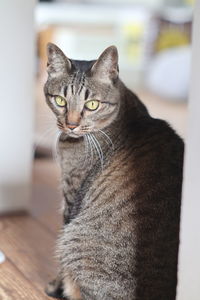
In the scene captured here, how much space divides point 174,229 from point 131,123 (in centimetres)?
29

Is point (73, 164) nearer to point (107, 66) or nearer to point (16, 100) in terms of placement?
point (107, 66)

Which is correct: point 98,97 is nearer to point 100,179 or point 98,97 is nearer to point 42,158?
point 100,179

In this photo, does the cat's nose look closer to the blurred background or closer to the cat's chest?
the cat's chest

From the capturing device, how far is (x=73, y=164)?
1425 millimetres

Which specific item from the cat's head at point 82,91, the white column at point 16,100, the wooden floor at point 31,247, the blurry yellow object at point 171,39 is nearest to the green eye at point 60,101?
the cat's head at point 82,91

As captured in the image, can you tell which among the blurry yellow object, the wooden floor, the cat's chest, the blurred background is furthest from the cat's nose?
the blurry yellow object

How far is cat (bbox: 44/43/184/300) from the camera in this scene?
50.8 inches

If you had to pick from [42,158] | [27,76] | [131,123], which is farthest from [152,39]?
[131,123]

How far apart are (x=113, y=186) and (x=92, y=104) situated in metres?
0.21

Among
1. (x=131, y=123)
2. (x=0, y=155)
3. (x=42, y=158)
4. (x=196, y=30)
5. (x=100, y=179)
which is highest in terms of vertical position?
(x=196, y=30)

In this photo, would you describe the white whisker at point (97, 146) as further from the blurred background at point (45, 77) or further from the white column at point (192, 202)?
the white column at point (192, 202)

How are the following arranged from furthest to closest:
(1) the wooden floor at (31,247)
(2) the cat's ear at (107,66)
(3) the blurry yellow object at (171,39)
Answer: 1. (3) the blurry yellow object at (171,39)
2. (1) the wooden floor at (31,247)
3. (2) the cat's ear at (107,66)

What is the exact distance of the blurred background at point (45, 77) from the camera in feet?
6.26

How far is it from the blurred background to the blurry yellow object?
0.01 m
